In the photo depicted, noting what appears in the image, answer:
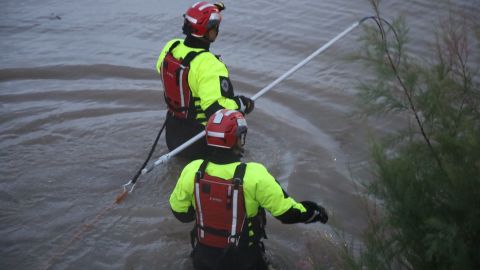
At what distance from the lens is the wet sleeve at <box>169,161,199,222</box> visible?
435 centimetres

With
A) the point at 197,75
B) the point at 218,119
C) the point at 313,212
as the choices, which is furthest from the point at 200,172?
the point at 197,75

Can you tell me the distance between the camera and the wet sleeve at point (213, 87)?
547 cm

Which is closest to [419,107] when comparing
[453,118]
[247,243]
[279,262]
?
[453,118]

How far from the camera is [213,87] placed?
5.52 meters

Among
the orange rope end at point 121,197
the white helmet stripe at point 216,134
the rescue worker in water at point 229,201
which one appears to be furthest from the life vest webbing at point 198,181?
the orange rope end at point 121,197

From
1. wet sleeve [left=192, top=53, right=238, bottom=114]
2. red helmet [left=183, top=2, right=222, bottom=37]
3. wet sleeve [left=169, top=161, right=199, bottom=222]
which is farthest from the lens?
red helmet [left=183, top=2, right=222, bottom=37]

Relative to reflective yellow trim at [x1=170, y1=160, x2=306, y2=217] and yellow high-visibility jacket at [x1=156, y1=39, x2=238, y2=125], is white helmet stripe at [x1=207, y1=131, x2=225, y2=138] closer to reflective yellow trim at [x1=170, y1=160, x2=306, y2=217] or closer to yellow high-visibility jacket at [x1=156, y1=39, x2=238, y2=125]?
reflective yellow trim at [x1=170, y1=160, x2=306, y2=217]

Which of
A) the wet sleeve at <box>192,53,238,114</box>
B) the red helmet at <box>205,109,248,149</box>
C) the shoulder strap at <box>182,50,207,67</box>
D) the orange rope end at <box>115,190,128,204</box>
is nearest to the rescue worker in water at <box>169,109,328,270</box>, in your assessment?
the red helmet at <box>205,109,248,149</box>

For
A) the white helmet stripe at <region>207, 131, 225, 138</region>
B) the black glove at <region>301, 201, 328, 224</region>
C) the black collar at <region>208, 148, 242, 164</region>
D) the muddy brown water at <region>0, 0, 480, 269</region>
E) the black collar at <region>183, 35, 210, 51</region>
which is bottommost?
the muddy brown water at <region>0, 0, 480, 269</region>

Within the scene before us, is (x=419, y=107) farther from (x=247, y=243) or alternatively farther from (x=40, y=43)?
(x=40, y=43)

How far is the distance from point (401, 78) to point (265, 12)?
7797mm

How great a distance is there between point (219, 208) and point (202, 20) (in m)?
2.18

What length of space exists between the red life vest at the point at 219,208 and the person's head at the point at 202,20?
188 cm

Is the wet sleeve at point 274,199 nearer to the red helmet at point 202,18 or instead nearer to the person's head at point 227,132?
the person's head at point 227,132
